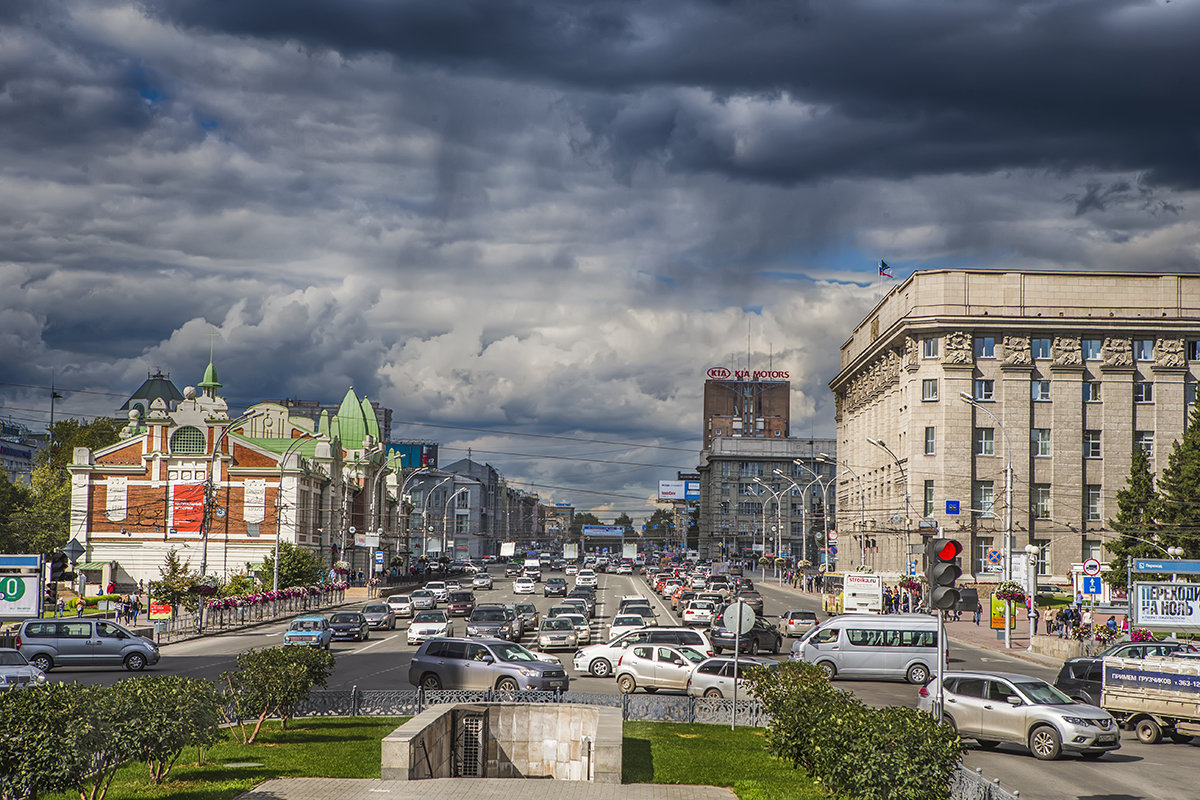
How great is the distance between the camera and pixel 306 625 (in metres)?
46.2

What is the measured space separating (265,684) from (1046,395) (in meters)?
76.1

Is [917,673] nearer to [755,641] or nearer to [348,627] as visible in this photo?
[755,641]

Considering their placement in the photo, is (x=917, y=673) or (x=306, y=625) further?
(x=306, y=625)

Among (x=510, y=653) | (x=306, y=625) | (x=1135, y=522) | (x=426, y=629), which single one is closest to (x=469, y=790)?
(x=510, y=653)

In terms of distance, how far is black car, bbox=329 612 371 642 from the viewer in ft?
165

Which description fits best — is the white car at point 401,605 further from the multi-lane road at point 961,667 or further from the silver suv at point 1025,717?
the silver suv at point 1025,717

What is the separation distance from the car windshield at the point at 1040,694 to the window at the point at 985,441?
6507 cm

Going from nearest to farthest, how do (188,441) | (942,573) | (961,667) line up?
1. (942,573)
2. (961,667)
3. (188,441)

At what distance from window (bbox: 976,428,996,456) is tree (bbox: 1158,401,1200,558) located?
17652 mm

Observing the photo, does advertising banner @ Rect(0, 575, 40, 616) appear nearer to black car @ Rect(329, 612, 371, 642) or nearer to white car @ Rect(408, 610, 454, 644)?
black car @ Rect(329, 612, 371, 642)

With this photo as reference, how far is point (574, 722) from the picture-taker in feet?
73.5

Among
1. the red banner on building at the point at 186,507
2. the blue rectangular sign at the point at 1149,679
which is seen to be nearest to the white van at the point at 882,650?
the blue rectangular sign at the point at 1149,679

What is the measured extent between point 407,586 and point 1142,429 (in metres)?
59.4

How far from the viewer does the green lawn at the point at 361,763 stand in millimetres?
17094
